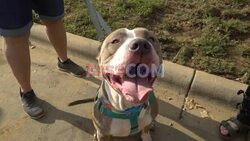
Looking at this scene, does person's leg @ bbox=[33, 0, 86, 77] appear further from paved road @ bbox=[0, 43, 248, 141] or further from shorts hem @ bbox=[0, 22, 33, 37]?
shorts hem @ bbox=[0, 22, 33, 37]

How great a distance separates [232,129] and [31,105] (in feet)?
5.70

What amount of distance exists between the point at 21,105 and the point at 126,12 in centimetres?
159

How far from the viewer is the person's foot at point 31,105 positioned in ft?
10.9

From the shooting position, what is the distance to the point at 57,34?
3494 millimetres

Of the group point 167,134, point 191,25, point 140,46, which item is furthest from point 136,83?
point 191,25

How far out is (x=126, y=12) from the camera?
427 cm

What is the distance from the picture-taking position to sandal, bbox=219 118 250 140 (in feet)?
10.0

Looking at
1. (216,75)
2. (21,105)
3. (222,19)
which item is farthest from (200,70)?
(21,105)

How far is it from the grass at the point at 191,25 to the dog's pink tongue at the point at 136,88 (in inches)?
57.8

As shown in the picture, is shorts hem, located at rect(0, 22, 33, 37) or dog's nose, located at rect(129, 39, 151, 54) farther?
shorts hem, located at rect(0, 22, 33, 37)

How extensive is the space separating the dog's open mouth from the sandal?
3.66ft

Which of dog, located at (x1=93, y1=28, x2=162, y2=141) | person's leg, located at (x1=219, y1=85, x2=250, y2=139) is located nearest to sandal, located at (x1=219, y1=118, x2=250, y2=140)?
person's leg, located at (x1=219, y1=85, x2=250, y2=139)

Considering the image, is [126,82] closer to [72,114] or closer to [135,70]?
[135,70]

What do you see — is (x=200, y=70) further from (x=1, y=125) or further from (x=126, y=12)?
(x=1, y=125)
